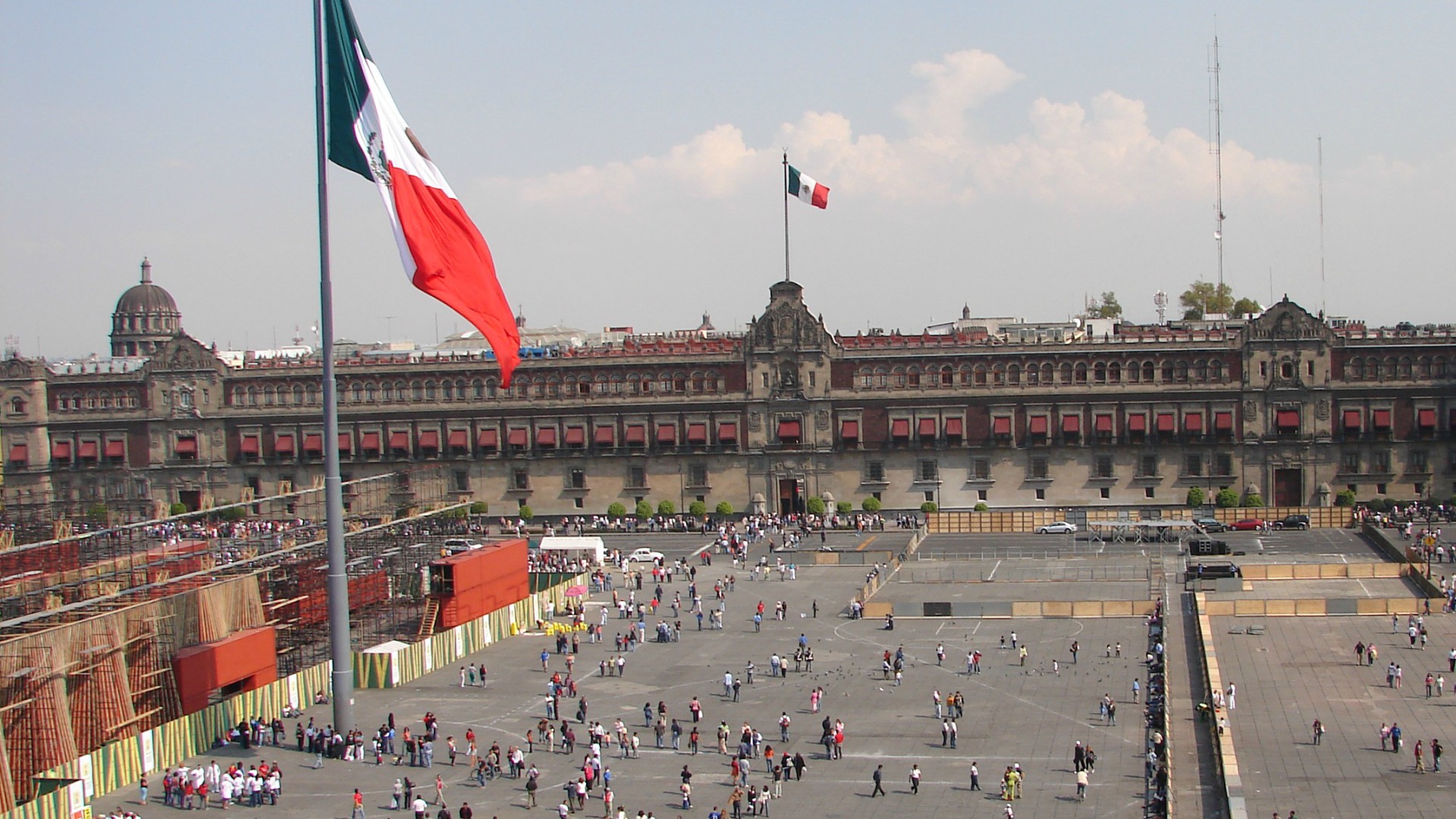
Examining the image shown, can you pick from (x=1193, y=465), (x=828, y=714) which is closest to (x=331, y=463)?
(x=828, y=714)

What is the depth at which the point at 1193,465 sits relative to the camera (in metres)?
105

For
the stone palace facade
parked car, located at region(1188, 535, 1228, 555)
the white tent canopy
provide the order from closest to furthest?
parked car, located at region(1188, 535, 1228, 555)
the white tent canopy
the stone palace facade

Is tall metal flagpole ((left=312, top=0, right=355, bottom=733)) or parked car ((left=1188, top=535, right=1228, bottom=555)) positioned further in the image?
parked car ((left=1188, top=535, right=1228, bottom=555))

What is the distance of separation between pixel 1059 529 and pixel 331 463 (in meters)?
61.5

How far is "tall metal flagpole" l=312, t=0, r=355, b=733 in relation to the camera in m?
43.3

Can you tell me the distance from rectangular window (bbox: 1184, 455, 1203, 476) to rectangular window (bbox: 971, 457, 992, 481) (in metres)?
12.4

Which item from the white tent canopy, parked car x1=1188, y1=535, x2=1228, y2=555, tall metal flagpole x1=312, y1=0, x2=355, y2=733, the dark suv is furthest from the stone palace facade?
tall metal flagpole x1=312, y1=0, x2=355, y2=733

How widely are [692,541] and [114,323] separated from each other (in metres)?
76.4

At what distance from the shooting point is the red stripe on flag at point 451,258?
3931 cm

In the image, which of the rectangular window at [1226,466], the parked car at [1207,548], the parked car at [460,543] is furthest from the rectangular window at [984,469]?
the parked car at [460,543]

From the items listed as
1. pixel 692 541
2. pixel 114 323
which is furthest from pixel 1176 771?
pixel 114 323

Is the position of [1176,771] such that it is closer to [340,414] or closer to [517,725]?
[517,725]

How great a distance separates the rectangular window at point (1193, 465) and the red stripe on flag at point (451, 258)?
240 feet

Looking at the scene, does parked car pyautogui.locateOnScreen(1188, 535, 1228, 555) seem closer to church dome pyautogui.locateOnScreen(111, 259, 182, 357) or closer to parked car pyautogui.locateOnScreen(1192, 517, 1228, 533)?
parked car pyautogui.locateOnScreen(1192, 517, 1228, 533)
